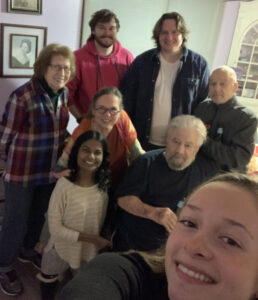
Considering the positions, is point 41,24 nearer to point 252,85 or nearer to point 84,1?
point 84,1

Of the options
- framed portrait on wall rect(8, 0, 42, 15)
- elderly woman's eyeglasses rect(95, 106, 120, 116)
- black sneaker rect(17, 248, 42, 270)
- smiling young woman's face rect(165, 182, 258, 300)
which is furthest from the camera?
framed portrait on wall rect(8, 0, 42, 15)

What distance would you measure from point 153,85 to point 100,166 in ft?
2.37

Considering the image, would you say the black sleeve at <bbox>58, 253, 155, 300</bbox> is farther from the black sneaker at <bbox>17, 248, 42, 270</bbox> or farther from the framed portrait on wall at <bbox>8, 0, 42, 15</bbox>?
the framed portrait on wall at <bbox>8, 0, 42, 15</bbox>

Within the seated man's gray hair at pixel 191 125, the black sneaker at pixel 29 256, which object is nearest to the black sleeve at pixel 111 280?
the seated man's gray hair at pixel 191 125

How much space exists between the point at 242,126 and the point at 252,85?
2054 millimetres

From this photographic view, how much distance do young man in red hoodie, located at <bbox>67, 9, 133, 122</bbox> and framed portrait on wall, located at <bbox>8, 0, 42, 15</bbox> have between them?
538 mm

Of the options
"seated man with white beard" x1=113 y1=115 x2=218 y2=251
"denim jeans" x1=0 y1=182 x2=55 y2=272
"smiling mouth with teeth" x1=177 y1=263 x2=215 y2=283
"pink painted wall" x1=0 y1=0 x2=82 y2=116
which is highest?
"pink painted wall" x1=0 y1=0 x2=82 y2=116

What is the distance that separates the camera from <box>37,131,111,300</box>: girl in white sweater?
149 centimetres

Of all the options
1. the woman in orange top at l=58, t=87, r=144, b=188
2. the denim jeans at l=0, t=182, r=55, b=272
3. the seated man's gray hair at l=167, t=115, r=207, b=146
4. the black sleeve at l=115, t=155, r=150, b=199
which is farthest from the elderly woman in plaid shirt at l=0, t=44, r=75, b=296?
the seated man's gray hair at l=167, t=115, r=207, b=146

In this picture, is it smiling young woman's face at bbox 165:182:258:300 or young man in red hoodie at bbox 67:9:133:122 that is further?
young man in red hoodie at bbox 67:9:133:122

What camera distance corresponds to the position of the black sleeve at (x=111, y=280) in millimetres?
598

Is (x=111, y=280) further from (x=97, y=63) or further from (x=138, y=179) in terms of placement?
(x=97, y=63)

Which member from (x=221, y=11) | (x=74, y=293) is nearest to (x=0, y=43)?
(x=74, y=293)

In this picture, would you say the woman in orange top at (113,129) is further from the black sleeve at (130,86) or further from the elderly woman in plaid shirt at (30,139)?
the black sleeve at (130,86)
